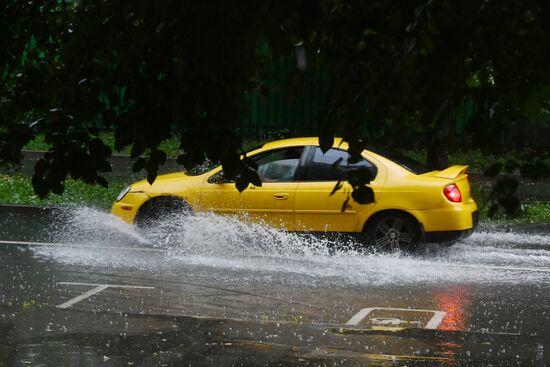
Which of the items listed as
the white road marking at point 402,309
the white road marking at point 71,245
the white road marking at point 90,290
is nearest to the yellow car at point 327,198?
the white road marking at point 71,245

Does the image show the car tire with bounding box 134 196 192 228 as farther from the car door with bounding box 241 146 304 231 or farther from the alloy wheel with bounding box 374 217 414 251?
the alloy wheel with bounding box 374 217 414 251

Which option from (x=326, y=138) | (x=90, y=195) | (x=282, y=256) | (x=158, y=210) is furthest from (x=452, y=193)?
(x=326, y=138)

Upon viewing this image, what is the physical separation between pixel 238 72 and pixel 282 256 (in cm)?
799

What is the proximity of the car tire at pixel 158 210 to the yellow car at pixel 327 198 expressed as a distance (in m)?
0.01

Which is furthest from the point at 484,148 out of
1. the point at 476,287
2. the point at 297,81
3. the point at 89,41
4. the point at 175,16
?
the point at 476,287

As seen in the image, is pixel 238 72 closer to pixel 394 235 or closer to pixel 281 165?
pixel 394 235

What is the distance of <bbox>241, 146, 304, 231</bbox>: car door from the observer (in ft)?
44.9

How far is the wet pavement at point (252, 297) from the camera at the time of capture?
787cm

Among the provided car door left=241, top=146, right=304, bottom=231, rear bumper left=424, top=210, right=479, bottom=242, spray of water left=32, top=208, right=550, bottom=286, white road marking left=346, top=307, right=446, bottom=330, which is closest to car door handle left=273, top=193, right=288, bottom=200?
car door left=241, top=146, right=304, bottom=231

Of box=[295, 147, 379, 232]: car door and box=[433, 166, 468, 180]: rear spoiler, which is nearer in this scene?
box=[295, 147, 379, 232]: car door

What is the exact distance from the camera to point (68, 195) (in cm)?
1831

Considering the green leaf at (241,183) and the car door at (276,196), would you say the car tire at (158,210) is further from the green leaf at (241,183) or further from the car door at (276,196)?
the green leaf at (241,183)

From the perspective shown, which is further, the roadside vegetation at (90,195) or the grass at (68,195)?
the grass at (68,195)

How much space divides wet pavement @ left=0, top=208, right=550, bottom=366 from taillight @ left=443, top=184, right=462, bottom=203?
0.77m
